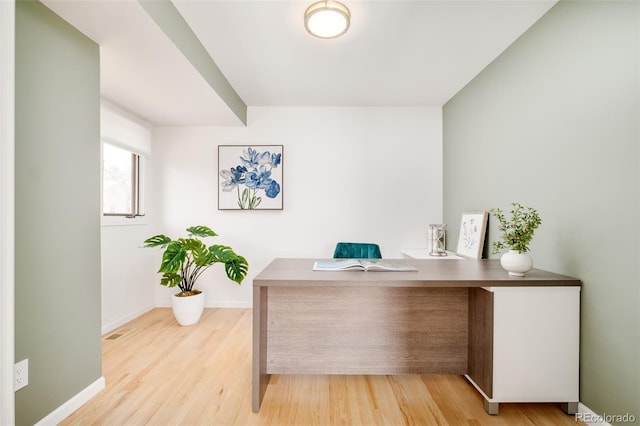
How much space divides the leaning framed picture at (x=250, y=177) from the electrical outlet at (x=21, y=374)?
7.48ft

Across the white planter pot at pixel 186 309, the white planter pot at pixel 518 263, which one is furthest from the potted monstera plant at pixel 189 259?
the white planter pot at pixel 518 263

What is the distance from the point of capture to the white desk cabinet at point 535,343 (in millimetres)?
1583

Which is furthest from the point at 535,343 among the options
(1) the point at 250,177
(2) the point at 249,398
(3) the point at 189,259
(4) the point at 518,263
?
(1) the point at 250,177

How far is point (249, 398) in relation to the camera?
5.87ft

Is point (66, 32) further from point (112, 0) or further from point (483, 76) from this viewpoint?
point (483, 76)

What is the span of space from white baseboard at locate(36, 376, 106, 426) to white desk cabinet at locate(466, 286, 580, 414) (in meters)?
2.23

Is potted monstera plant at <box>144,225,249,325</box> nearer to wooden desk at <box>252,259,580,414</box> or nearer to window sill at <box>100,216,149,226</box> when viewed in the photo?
window sill at <box>100,216,149,226</box>

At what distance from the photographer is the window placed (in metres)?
2.98

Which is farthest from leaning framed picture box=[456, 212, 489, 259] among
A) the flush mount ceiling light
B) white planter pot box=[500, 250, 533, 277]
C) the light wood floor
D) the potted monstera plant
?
the potted monstera plant

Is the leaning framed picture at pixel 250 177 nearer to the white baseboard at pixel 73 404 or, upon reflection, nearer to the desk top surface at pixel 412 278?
the desk top surface at pixel 412 278

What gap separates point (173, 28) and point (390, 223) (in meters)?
2.69

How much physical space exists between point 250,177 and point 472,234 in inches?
93.4

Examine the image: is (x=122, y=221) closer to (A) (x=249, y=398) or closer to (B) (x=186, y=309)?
(B) (x=186, y=309)

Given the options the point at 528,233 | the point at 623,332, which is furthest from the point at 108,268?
the point at 623,332
